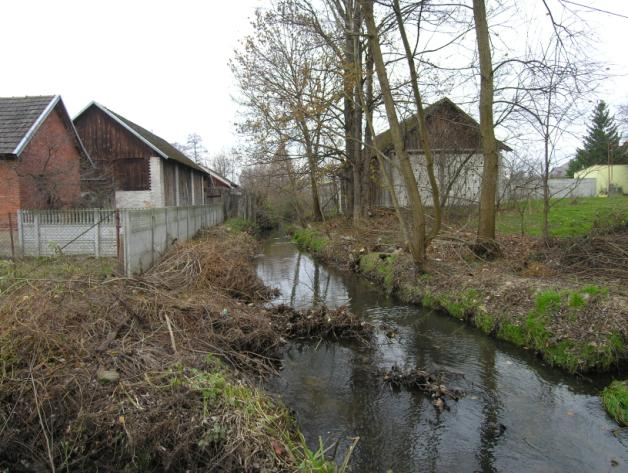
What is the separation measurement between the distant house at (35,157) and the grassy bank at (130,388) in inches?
387

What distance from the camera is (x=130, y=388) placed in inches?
188

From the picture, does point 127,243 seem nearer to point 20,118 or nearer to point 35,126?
point 35,126

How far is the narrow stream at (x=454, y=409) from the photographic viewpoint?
15.9 ft

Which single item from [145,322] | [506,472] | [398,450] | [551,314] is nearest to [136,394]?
[145,322]

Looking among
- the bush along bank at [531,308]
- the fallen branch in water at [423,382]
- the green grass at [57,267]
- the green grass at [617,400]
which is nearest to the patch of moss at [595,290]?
the bush along bank at [531,308]

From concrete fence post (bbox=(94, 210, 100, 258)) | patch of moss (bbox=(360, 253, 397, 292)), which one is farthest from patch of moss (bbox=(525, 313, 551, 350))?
concrete fence post (bbox=(94, 210, 100, 258))

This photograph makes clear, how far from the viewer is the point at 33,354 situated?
5.15 meters

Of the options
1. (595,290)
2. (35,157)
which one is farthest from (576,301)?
(35,157)

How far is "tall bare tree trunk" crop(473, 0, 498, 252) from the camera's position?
1145 cm

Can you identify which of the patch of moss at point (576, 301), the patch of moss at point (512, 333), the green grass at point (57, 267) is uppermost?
the green grass at point (57, 267)

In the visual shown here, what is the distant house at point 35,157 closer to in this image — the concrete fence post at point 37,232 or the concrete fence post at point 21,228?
the concrete fence post at point 21,228

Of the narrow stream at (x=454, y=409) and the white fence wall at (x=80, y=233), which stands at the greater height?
the white fence wall at (x=80, y=233)

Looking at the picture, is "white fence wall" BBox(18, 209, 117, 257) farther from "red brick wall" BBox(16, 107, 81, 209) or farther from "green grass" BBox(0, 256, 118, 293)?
"red brick wall" BBox(16, 107, 81, 209)

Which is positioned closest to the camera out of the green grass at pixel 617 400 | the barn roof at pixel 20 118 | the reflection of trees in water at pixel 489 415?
the reflection of trees in water at pixel 489 415
